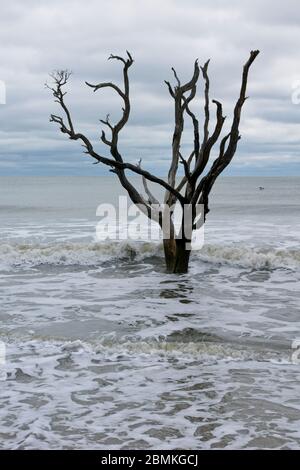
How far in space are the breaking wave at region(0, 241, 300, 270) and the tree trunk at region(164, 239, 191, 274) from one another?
225 centimetres

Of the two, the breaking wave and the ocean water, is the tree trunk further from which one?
the breaking wave

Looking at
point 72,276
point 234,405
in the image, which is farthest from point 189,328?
point 72,276

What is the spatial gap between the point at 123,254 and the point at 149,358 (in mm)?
10045

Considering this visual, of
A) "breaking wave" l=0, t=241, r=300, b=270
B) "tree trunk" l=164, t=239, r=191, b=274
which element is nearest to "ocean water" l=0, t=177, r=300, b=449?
"tree trunk" l=164, t=239, r=191, b=274

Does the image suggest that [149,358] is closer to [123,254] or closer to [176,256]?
[176,256]

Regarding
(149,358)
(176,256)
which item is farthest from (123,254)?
(149,358)

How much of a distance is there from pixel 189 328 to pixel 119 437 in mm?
3752

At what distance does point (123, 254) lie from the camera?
17.0 m

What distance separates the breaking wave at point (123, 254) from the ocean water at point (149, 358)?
52cm

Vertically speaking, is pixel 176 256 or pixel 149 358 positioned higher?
pixel 176 256

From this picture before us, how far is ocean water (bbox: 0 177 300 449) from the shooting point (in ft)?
16.3

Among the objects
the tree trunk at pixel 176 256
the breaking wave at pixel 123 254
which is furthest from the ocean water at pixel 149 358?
the breaking wave at pixel 123 254

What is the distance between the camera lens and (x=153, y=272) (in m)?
14.0
